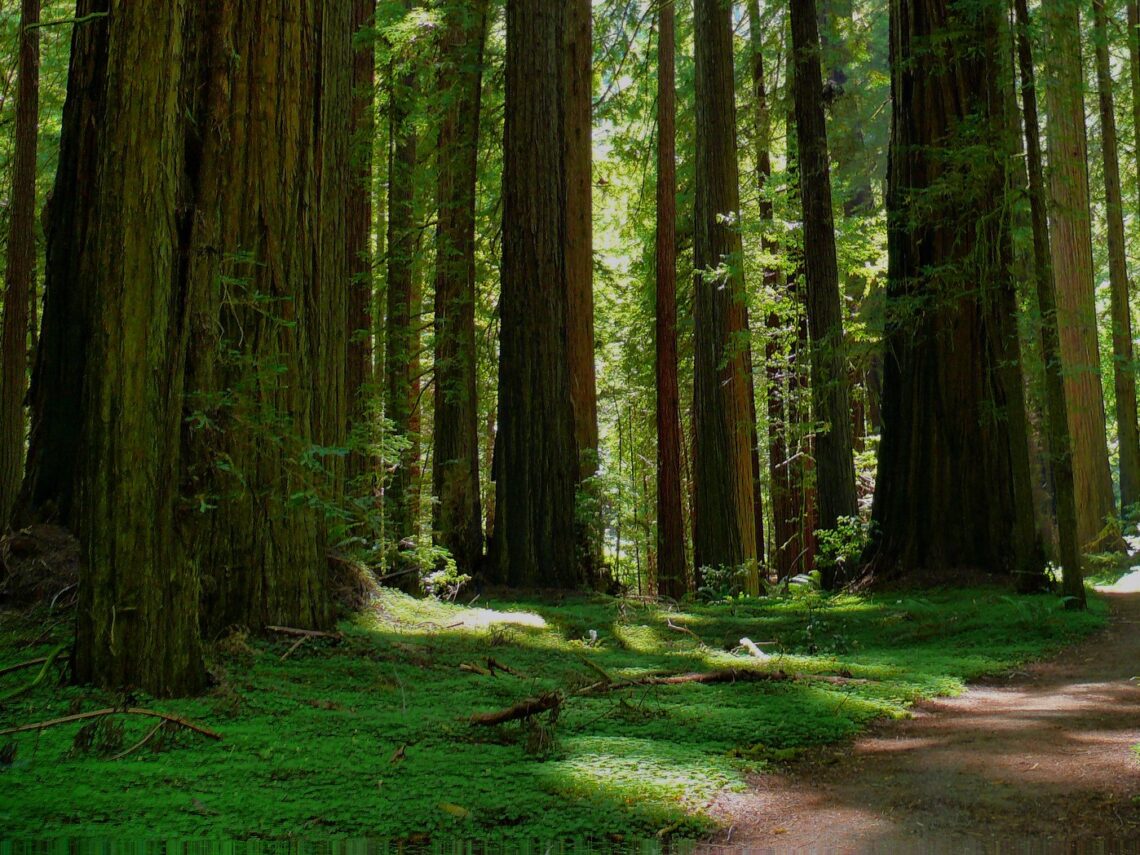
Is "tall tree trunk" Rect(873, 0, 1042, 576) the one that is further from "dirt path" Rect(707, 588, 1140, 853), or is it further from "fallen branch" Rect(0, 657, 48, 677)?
"fallen branch" Rect(0, 657, 48, 677)

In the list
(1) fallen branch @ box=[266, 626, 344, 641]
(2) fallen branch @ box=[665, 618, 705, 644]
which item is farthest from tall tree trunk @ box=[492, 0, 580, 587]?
(1) fallen branch @ box=[266, 626, 344, 641]

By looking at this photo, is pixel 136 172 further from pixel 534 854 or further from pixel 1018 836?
pixel 1018 836

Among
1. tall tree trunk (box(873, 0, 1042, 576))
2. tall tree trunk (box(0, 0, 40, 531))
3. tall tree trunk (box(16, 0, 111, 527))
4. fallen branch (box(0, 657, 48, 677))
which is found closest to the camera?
fallen branch (box(0, 657, 48, 677))

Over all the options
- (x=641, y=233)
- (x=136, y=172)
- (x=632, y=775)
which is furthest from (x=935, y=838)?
(x=641, y=233)

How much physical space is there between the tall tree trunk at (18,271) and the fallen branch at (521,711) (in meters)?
12.9

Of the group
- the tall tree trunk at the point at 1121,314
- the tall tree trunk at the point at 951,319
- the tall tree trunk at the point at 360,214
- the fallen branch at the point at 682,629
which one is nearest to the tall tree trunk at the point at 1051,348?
the tall tree trunk at the point at 951,319

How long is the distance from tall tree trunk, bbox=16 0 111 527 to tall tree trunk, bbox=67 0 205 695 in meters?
1.83

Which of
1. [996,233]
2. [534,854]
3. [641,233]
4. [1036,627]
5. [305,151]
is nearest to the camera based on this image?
[534,854]

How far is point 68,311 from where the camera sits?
19.1 feet

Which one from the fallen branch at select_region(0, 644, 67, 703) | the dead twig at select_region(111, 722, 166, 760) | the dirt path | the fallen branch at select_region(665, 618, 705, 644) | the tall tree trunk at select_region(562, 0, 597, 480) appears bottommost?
the dirt path

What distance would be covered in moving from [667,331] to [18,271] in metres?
10.3

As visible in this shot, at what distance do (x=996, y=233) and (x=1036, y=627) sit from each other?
3.66 meters

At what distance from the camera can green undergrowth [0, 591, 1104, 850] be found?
2.96m

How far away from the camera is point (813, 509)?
712 inches
